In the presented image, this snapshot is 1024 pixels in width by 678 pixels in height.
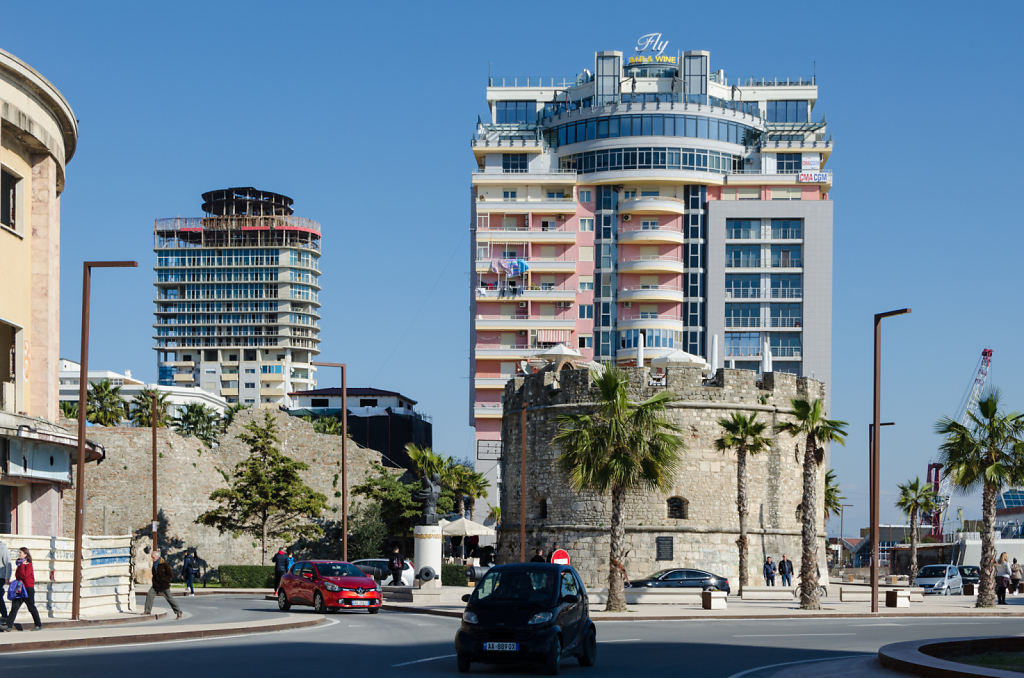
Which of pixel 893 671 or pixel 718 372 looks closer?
pixel 893 671

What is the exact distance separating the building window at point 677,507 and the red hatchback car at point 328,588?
61.7 ft

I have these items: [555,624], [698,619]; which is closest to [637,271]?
[698,619]

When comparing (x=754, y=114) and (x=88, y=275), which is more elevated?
(x=754, y=114)

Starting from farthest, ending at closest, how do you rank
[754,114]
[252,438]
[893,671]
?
[754,114]
[252,438]
[893,671]

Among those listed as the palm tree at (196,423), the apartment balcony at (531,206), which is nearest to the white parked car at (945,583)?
the palm tree at (196,423)

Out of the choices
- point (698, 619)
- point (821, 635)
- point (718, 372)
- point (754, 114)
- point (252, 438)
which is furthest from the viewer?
point (754, 114)

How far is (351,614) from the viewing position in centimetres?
3328

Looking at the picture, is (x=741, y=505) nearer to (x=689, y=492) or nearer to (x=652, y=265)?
(x=689, y=492)

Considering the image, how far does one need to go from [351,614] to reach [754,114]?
87.9 meters

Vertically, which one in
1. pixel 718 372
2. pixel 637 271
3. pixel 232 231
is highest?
pixel 232 231

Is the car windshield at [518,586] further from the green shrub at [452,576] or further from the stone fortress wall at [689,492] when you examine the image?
the green shrub at [452,576]

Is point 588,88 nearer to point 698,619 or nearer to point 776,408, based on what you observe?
point 776,408

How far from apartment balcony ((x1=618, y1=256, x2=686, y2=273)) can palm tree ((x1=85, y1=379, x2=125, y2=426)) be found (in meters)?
44.6

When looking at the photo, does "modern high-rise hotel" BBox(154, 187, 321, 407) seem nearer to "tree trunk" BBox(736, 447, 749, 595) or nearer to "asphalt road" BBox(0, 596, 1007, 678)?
"tree trunk" BBox(736, 447, 749, 595)
